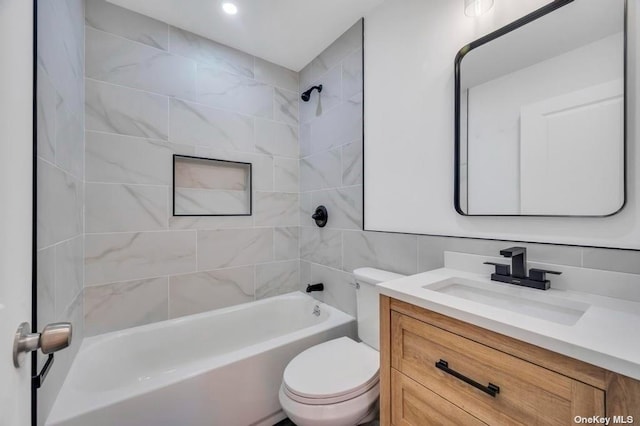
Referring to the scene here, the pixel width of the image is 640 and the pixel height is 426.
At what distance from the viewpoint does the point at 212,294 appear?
202 centimetres

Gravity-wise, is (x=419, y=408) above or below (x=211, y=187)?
below

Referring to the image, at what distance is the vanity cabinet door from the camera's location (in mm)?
828

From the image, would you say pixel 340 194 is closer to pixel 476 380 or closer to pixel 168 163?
pixel 168 163

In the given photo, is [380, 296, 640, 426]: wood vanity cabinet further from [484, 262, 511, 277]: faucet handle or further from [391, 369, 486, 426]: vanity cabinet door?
[484, 262, 511, 277]: faucet handle

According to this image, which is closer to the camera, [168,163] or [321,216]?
[168,163]

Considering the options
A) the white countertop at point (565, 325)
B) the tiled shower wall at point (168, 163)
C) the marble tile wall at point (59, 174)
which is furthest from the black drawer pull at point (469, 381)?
the tiled shower wall at point (168, 163)

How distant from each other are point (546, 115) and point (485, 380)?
3.28 feet

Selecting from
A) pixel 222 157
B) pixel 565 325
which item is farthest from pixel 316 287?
pixel 565 325

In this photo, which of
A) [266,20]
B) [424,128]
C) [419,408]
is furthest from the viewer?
[266,20]

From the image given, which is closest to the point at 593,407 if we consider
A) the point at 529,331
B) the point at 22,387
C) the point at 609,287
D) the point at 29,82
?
the point at 529,331

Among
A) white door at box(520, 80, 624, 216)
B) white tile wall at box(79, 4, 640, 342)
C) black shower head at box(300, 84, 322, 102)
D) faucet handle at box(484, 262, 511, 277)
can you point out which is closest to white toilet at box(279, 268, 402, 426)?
white tile wall at box(79, 4, 640, 342)

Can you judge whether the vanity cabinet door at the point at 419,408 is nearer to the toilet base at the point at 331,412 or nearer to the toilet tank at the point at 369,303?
the toilet base at the point at 331,412

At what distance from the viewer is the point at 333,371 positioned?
1.29 meters

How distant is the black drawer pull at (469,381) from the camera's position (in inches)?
29.1
